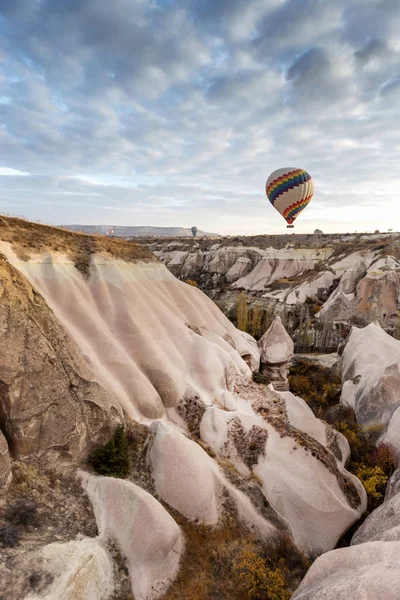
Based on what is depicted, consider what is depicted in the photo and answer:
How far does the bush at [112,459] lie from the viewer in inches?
408

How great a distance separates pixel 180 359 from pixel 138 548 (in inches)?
351

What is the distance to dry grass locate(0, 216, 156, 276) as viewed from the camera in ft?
48.2

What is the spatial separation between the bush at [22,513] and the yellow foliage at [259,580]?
5578 mm

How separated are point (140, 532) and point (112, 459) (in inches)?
91.5

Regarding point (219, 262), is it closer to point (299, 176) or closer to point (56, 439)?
point (299, 176)

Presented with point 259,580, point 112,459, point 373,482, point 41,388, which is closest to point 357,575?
point 259,580

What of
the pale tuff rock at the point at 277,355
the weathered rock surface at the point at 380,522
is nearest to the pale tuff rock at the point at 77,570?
the weathered rock surface at the point at 380,522

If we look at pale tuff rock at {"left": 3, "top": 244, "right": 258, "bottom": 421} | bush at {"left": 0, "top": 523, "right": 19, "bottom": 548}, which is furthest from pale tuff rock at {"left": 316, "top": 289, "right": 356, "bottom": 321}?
bush at {"left": 0, "top": 523, "right": 19, "bottom": 548}

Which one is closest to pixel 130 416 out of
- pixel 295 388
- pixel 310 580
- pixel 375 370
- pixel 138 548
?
pixel 138 548

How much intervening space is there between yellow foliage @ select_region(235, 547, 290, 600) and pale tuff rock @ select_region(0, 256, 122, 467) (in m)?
5.45

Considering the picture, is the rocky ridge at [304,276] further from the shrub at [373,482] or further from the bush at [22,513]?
the bush at [22,513]

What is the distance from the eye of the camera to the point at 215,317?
2458 cm

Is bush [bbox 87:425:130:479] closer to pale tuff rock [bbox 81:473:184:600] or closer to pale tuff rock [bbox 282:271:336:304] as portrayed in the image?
pale tuff rock [bbox 81:473:184:600]

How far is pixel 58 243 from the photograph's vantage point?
1659cm
